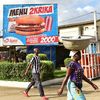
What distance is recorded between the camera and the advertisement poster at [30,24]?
26078 millimetres

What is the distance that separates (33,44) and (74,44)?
15866 millimetres

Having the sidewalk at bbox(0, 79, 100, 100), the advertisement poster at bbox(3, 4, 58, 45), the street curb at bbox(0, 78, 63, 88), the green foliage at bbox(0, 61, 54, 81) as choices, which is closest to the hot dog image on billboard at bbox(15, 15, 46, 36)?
the advertisement poster at bbox(3, 4, 58, 45)

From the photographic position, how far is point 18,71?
16.7 m

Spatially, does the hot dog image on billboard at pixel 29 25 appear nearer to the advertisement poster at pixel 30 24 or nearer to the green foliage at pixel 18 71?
the advertisement poster at pixel 30 24

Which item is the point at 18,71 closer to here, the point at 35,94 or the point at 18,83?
the point at 18,83

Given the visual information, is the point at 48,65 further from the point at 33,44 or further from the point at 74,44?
the point at 33,44

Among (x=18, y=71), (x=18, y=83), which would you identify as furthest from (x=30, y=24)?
(x=18, y=83)

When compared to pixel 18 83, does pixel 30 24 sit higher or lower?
higher

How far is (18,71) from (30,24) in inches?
418

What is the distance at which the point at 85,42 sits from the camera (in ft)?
37.4

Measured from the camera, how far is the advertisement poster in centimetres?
2608

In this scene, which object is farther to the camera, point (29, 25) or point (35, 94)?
point (29, 25)

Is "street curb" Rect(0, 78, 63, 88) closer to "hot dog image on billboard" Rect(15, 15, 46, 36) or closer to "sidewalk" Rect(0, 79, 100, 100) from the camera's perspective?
"sidewalk" Rect(0, 79, 100, 100)

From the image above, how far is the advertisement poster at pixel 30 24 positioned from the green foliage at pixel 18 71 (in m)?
8.83
